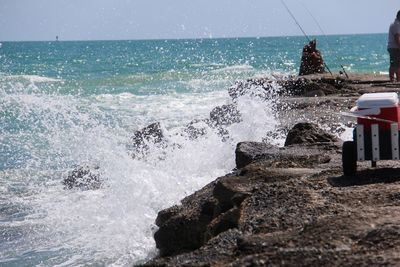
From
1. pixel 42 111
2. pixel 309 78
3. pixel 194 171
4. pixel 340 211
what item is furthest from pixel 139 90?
pixel 340 211

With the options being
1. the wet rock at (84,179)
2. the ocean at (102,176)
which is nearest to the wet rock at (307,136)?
the ocean at (102,176)

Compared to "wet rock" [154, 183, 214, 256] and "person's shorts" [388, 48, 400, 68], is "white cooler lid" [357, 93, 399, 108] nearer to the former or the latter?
"wet rock" [154, 183, 214, 256]

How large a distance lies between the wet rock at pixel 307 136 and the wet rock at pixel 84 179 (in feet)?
9.44

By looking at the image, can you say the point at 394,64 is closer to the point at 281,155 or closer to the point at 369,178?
the point at 281,155

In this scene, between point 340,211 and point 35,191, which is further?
point 35,191

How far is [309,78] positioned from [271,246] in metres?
10.7

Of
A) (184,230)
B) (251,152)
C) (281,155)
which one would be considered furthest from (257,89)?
(184,230)

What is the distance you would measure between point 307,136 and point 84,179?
341 centimetres

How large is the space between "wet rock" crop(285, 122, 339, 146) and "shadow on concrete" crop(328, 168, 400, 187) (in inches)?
88.1

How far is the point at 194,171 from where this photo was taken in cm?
870

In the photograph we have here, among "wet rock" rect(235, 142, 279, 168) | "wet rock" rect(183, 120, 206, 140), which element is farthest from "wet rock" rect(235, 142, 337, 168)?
"wet rock" rect(183, 120, 206, 140)

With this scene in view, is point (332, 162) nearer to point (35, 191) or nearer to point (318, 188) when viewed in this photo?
point (318, 188)

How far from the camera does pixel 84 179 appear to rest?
33.4 feet

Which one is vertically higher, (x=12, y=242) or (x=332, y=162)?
(x=332, y=162)
